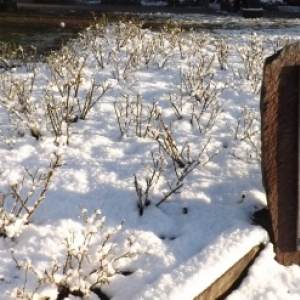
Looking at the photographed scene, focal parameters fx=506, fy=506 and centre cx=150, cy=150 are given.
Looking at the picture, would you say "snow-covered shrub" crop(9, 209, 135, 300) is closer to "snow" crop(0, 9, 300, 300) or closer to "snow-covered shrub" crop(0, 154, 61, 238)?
"snow" crop(0, 9, 300, 300)

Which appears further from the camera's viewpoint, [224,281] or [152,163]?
[152,163]

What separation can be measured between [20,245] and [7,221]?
156mm

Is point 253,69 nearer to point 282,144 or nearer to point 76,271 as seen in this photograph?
point 282,144

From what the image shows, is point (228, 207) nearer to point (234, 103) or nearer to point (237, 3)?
point (234, 103)

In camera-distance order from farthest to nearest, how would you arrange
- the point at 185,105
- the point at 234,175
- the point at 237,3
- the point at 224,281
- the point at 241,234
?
the point at 237,3 → the point at 185,105 → the point at 234,175 → the point at 241,234 → the point at 224,281

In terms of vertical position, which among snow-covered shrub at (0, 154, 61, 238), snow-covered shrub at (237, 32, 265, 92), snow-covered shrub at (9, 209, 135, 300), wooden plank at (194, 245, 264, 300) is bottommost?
wooden plank at (194, 245, 264, 300)

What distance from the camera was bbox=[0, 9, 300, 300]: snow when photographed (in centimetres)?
264

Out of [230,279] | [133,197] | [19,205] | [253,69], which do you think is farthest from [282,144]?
[253,69]

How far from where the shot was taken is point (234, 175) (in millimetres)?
3580

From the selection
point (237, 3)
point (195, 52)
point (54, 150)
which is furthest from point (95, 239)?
point (237, 3)

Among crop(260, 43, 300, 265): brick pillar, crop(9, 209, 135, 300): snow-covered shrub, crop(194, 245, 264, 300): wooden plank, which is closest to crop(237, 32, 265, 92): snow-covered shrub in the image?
crop(260, 43, 300, 265): brick pillar

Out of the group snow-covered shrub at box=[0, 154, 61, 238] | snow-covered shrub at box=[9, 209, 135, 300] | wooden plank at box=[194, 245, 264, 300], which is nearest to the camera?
snow-covered shrub at box=[9, 209, 135, 300]

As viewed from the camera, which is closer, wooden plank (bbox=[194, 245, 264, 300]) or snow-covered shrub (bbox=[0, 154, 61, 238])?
wooden plank (bbox=[194, 245, 264, 300])

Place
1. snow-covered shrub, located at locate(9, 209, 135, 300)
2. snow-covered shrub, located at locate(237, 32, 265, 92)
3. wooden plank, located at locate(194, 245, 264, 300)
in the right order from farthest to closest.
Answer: snow-covered shrub, located at locate(237, 32, 265, 92) < wooden plank, located at locate(194, 245, 264, 300) < snow-covered shrub, located at locate(9, 209, 135, 300)
